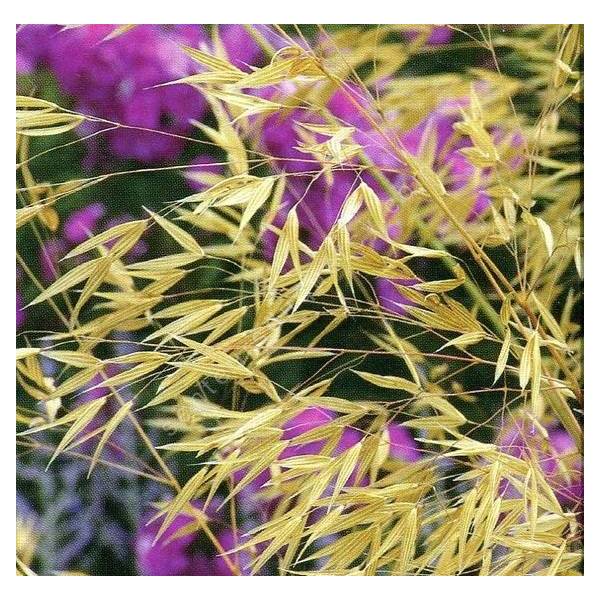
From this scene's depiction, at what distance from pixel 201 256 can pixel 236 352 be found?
144 mm

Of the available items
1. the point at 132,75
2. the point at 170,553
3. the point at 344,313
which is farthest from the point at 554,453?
the point at 132,75

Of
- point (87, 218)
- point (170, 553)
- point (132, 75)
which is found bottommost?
point (170, 553)

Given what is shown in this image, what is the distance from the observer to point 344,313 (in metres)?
1.07

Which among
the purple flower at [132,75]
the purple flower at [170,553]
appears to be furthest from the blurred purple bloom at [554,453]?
the purple flower at [132,75]

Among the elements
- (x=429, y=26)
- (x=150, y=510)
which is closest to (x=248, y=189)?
(x=429, y=26)

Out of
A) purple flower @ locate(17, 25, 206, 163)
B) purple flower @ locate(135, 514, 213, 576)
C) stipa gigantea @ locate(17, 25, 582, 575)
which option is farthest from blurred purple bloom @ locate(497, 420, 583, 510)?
purple flower @ locate(17, 25, 206, 163)

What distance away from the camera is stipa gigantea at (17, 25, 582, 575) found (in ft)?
3.48

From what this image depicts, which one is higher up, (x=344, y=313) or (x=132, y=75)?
(x=132, y=75)

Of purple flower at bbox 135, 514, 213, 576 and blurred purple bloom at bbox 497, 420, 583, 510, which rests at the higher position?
blurred purple bloom at bbox 497, 420, 583, 510

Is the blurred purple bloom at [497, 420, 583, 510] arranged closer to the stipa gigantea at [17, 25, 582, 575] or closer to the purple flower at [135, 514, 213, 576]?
the stipa gigantea at [17, 25, 582, 575]

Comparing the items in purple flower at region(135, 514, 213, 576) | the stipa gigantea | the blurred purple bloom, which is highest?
the stipa gigantea

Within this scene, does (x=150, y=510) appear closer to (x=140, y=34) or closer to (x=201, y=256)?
(x=201, y=256)
